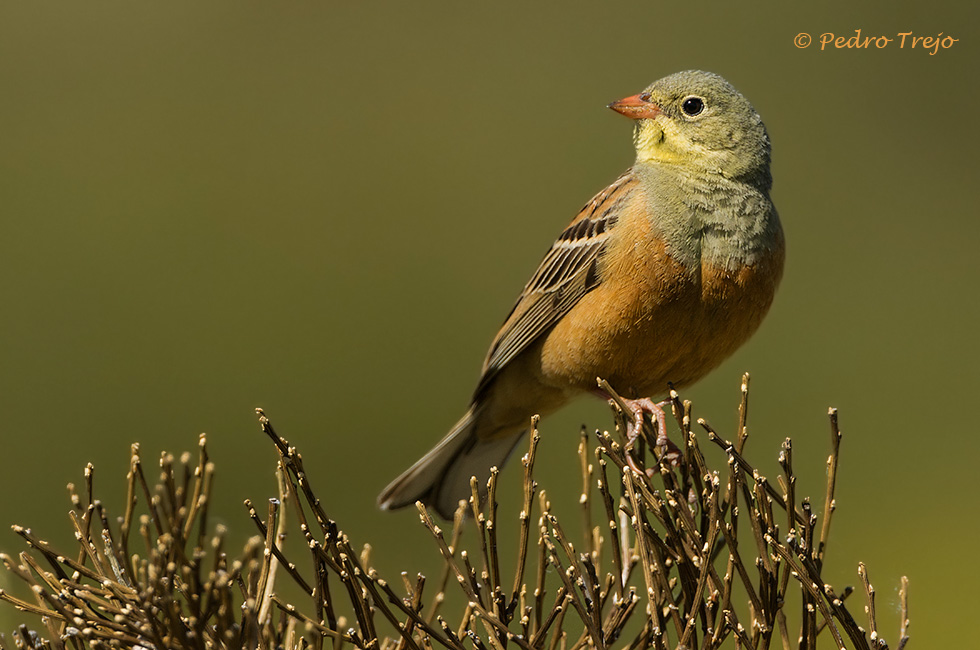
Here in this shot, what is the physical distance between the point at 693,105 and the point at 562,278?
785 mm

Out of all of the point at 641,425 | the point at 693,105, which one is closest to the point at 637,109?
the point at 693,105

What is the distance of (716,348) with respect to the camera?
335 centimetres

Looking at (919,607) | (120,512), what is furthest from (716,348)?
(120,512)

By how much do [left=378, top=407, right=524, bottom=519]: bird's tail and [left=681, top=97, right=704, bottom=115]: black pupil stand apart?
1.34 metres

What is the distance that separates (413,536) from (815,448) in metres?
2.34

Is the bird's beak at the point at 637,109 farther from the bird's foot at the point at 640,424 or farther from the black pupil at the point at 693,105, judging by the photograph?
the bird's foot at the point at 640,424

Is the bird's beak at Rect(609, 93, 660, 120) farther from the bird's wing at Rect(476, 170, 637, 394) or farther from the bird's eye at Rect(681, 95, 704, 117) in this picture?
the bird's wing at Rect(476, 170, 637, 394)

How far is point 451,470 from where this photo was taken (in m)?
3.90

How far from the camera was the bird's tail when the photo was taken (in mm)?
3744

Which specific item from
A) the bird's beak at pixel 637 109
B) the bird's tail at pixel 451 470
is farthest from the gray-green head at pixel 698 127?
the bird's tail at pixel 451 470

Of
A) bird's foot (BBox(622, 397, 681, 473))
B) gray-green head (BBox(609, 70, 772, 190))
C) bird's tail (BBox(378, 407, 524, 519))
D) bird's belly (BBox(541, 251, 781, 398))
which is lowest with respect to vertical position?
bird's tail (BBox(378, 407, 524, 519))

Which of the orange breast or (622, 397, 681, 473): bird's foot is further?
the orange breast

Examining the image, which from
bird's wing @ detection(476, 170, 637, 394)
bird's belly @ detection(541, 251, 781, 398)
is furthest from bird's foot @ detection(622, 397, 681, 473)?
bird's wing @ detection(476, 170, 637, 394)

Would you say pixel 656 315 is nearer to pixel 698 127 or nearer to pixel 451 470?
pixel 698 127
